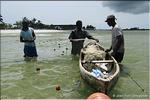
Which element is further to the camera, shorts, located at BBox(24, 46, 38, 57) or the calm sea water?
shorts, located at BBox(24, 46, 38, 57)

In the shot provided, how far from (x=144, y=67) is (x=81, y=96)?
19.5ft

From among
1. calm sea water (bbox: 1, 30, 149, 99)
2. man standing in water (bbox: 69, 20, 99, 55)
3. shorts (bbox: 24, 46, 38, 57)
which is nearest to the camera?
calm sea water (bbox: 1, 30, 149, 99)

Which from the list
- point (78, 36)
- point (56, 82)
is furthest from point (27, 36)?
point (56, 82)

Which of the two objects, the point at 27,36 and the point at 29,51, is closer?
the point at 27,36

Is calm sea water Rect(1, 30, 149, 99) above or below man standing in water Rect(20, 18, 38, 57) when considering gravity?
below

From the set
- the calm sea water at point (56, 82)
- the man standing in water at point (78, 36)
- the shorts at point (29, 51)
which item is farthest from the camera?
the shorts at point (29, 51)

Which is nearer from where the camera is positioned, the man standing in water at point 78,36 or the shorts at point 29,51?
the man standing in water at point 78,36

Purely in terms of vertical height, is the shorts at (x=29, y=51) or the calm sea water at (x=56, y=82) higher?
the shorts at (x=29, y=51)

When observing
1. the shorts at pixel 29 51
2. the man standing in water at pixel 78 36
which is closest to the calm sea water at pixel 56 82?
the shorts at pixel 29 51

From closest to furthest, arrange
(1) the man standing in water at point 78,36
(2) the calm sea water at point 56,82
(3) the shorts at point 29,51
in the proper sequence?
(2) the calm sea water at point 56,82
(1) the man standing in water at point 78,36
(3) the shorts at point 29,51

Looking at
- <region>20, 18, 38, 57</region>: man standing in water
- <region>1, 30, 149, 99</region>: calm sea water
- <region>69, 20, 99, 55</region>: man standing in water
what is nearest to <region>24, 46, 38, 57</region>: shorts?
<region>20, 18, 38, 57</region>: man standing in water

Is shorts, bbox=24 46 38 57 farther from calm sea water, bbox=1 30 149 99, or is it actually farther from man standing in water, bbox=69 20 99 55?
man standing in water, bbox=69 20 99 55

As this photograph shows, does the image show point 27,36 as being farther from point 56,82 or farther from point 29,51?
point 56,82

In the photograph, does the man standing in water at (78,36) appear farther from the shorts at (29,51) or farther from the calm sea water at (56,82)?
the shorts at (29,51)
